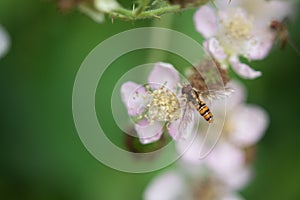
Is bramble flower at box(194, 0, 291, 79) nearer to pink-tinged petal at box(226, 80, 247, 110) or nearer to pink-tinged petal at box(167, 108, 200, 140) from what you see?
pink-tinged petal at box(167, 108, 200, 140)

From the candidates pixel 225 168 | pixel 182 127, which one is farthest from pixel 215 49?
pixel 225 168

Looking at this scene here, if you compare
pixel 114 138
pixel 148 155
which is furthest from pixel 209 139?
pixel 114 138

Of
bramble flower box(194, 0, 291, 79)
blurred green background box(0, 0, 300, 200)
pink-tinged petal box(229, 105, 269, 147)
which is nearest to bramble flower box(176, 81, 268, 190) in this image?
pink-tinged petal box(229, 105, 269, 147)

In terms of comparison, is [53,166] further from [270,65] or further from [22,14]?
[270,65]

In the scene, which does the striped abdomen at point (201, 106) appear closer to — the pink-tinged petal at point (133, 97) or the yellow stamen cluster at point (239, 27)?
the pink-tinged petal at point (133, 97)

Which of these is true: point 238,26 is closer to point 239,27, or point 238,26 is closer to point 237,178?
point 239,27

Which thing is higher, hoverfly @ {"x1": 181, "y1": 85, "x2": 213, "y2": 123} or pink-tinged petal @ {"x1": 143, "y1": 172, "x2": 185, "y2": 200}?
hoverfly @ {"x1": 181, "y1": 85, "x2": 213, "y2": 123}

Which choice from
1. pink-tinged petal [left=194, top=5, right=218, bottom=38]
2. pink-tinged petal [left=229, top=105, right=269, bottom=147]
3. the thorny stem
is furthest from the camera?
pink-tinged petal [left=229, top=105, right=269, bottom=147]
